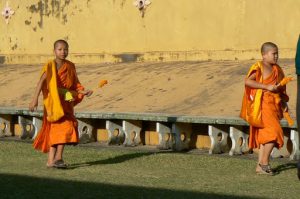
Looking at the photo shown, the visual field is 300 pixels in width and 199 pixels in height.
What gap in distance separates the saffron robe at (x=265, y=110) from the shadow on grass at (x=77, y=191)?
1.76 m

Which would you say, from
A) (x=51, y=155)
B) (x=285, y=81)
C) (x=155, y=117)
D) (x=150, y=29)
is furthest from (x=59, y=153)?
(x=150, y=29)

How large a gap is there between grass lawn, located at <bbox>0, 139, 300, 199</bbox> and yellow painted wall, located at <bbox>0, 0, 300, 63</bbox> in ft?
9.69

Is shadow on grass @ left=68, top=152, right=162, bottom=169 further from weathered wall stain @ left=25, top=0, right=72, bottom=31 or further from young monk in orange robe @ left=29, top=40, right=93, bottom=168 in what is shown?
weathered wall stain @ left=25, top=0, right=72, bottom=31

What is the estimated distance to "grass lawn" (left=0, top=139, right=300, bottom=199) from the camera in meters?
7.94

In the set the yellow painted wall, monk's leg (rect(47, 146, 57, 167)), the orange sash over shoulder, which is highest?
the yellow painted wall

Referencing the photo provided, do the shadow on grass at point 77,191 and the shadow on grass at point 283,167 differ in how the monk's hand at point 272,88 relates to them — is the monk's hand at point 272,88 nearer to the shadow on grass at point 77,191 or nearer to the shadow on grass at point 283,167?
the shadow on grass at point 283,167

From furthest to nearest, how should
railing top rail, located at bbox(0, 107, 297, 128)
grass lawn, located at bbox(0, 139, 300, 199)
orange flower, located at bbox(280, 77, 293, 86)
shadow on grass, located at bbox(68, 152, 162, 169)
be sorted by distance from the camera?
railing top rail, located at bbox(0, 107, 297, 128) → shadow on grass, located at bbox(68, 152, 162, 169) → orange flower, located at bbox(280, 77, 293, 86) → grass lawn, located at bbox(0, 139, 300, 199)

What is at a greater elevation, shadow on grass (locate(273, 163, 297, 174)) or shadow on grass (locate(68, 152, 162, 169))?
shadow on grass (locate(273, 163, 297, 174))

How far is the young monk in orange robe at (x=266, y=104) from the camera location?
9.38 metres

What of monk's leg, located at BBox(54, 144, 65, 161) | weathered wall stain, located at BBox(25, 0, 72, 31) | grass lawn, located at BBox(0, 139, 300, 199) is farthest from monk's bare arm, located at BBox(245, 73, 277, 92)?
weathered wall stain, located at BBox(25, 0, 72, 31)

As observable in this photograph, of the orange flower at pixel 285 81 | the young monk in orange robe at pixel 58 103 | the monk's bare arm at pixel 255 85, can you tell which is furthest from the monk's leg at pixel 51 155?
the orange flower at pixel 285 81

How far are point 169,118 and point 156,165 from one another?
1.40m

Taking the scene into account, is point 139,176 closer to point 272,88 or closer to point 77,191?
point 77,191

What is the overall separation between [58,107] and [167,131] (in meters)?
2.38
